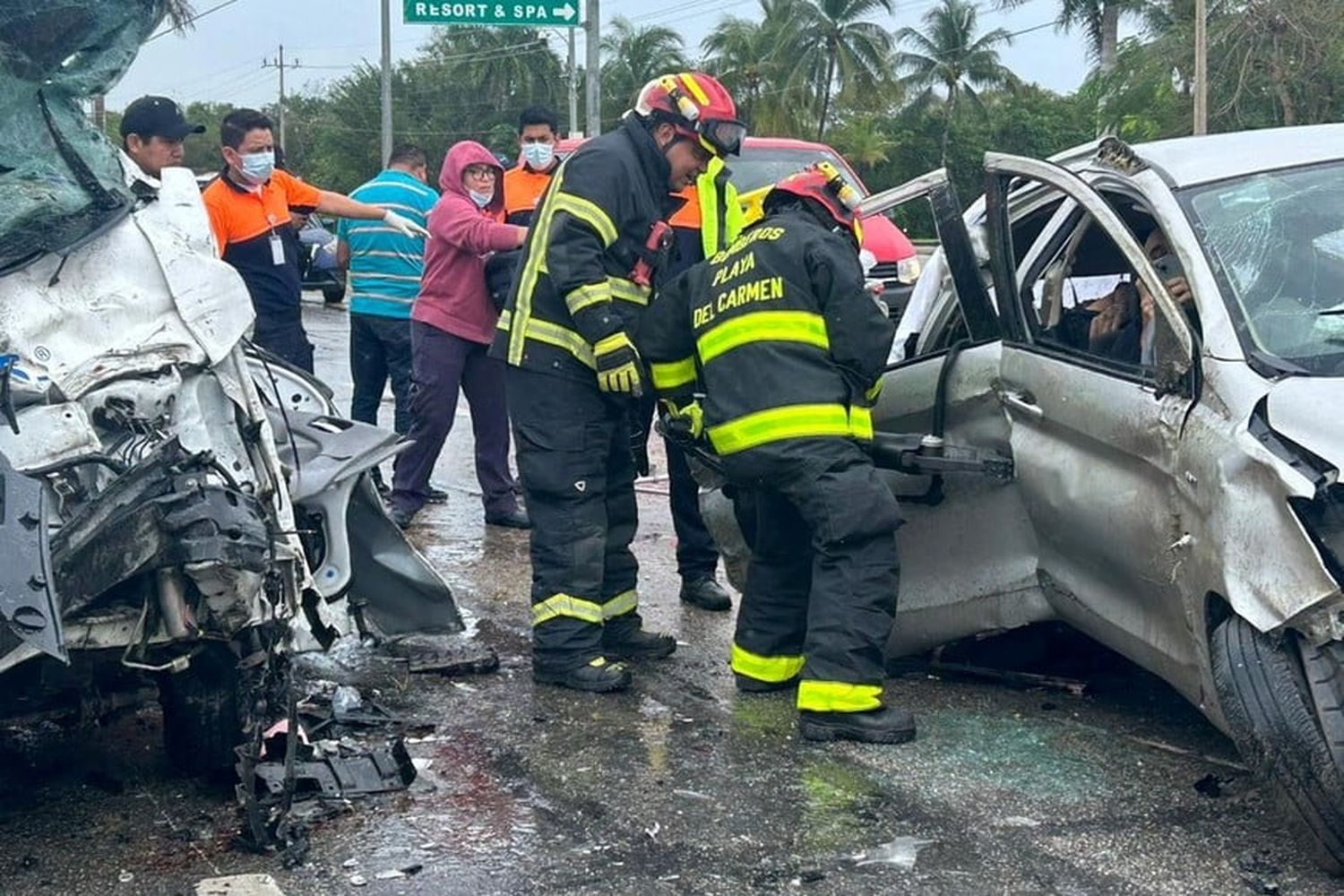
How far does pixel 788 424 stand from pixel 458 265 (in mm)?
3173

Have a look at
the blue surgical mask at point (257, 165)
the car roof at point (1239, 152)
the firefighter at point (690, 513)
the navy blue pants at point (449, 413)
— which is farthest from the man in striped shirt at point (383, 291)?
the car roof at point (1239, 152)

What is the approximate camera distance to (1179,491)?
3.98 metres

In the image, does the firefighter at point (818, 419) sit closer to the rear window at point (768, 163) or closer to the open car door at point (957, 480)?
the open car door at point (957, 480)

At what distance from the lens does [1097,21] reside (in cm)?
4662

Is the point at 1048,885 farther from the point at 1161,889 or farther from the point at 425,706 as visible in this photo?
the point at 425,706

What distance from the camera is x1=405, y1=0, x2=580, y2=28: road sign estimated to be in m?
20.6

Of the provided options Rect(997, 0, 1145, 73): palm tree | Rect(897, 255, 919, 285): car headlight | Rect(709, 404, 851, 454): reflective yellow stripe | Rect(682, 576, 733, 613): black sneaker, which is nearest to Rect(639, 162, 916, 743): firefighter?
Rect(709, 404, 851, 454): reflective yellow stripe

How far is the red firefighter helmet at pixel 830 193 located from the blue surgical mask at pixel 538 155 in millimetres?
3223

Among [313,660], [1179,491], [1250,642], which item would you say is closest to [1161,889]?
[1250,642]

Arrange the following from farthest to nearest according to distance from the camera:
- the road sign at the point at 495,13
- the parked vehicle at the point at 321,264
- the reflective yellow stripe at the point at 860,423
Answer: the road sign at the point at 495,13 < the parked vehicle at the point at 321,264 < the reflective yellow stripe at the point at 860,423

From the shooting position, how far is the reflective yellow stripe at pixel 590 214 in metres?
5.20

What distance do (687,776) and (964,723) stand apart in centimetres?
92

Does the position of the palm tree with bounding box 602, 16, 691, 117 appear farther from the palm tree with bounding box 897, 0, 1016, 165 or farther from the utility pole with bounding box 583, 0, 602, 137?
the utility pole with bounding box 583, 0, 602, 137

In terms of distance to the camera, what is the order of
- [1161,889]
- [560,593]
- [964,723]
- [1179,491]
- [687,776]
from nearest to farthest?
[1161,889], [1179,491], [687,776], [964,723], [560,593]
